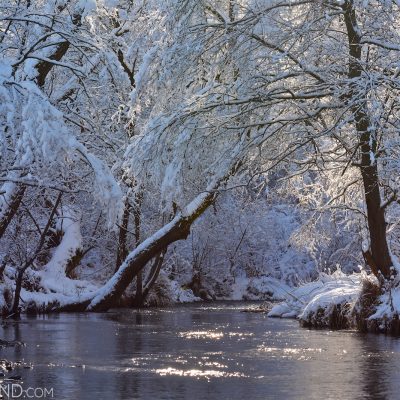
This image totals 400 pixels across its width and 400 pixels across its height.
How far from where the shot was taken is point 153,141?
15.0 meters

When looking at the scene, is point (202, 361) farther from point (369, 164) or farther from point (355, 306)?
point (355, 306)

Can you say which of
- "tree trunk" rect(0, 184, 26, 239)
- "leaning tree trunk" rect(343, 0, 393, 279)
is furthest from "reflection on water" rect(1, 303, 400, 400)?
"tree trunk" rect(0, 184, 26, 239)

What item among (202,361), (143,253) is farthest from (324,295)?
(202,361)

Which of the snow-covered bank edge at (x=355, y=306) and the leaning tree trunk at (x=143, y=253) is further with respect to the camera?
the leaning tree trunk at (x=143, y=253)

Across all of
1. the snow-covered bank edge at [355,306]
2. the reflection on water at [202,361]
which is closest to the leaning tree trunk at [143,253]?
the snow-covered bank edge at [355,306]

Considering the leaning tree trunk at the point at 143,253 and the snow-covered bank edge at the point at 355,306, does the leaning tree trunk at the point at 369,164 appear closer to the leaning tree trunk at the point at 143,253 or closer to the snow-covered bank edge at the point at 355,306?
the snow-covered bank edge at the point at 355,306

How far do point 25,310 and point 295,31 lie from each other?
13245 mm

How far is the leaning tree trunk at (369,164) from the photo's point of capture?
45.8 feet

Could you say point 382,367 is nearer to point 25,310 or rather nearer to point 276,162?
point 276,162

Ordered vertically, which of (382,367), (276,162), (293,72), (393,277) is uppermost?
(293,72)

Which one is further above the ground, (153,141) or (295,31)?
(295,31)

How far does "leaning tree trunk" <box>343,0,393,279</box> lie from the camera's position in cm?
1395

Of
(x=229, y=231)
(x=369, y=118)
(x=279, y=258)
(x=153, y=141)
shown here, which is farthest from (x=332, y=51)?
(x=279, y=258)

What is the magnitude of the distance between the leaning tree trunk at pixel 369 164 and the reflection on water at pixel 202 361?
1.59 meters
